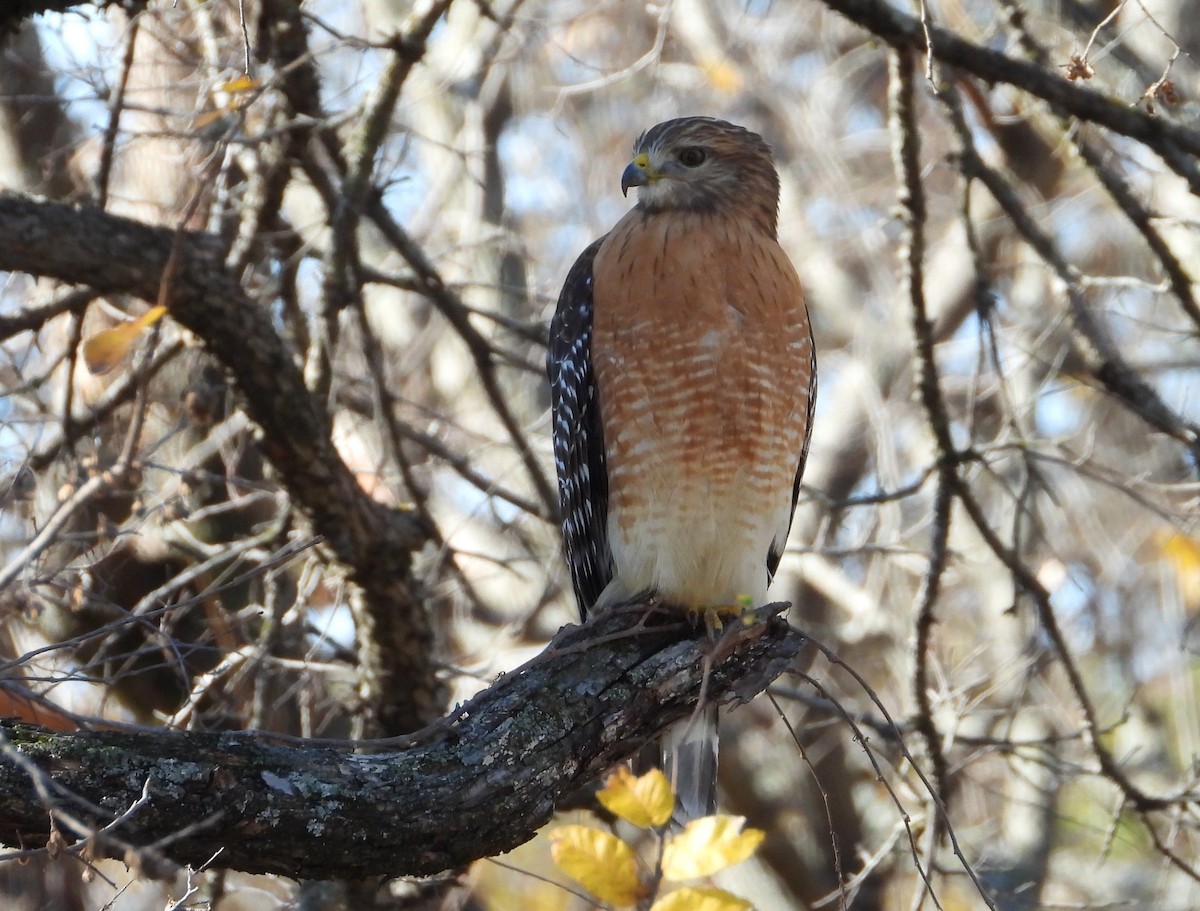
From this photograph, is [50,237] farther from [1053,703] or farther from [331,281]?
[1053,703]

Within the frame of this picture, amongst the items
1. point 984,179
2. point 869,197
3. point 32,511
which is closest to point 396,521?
point 32,511

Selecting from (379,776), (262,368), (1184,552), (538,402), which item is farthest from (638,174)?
(538,402)

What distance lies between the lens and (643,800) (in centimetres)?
291

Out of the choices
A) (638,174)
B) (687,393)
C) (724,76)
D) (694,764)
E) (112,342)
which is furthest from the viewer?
(724,76)

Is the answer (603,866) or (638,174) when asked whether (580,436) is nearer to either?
(638,174)

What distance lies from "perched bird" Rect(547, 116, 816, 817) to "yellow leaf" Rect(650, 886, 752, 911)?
1548 mm

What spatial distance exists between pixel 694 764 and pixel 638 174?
1997 mm

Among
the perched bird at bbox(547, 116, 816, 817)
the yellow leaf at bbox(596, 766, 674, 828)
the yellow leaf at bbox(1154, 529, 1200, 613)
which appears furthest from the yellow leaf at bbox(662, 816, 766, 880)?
the yellow leaf at bbox(1154, 529, 1200, 613)

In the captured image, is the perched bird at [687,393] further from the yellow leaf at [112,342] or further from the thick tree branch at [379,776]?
the yellow leaf at [112,342]

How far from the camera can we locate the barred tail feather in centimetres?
475

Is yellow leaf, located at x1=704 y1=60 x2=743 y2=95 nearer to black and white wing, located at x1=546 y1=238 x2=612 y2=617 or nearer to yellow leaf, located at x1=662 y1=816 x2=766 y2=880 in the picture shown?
black and white wing, located at x1=546 y1=238 x2=612 y2=617

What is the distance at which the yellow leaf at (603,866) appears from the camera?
113 inches

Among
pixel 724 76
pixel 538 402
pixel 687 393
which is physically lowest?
pixel 687 393

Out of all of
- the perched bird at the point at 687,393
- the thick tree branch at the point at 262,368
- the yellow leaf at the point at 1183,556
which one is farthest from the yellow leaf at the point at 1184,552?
the thick tree branch at the point at 262,368
